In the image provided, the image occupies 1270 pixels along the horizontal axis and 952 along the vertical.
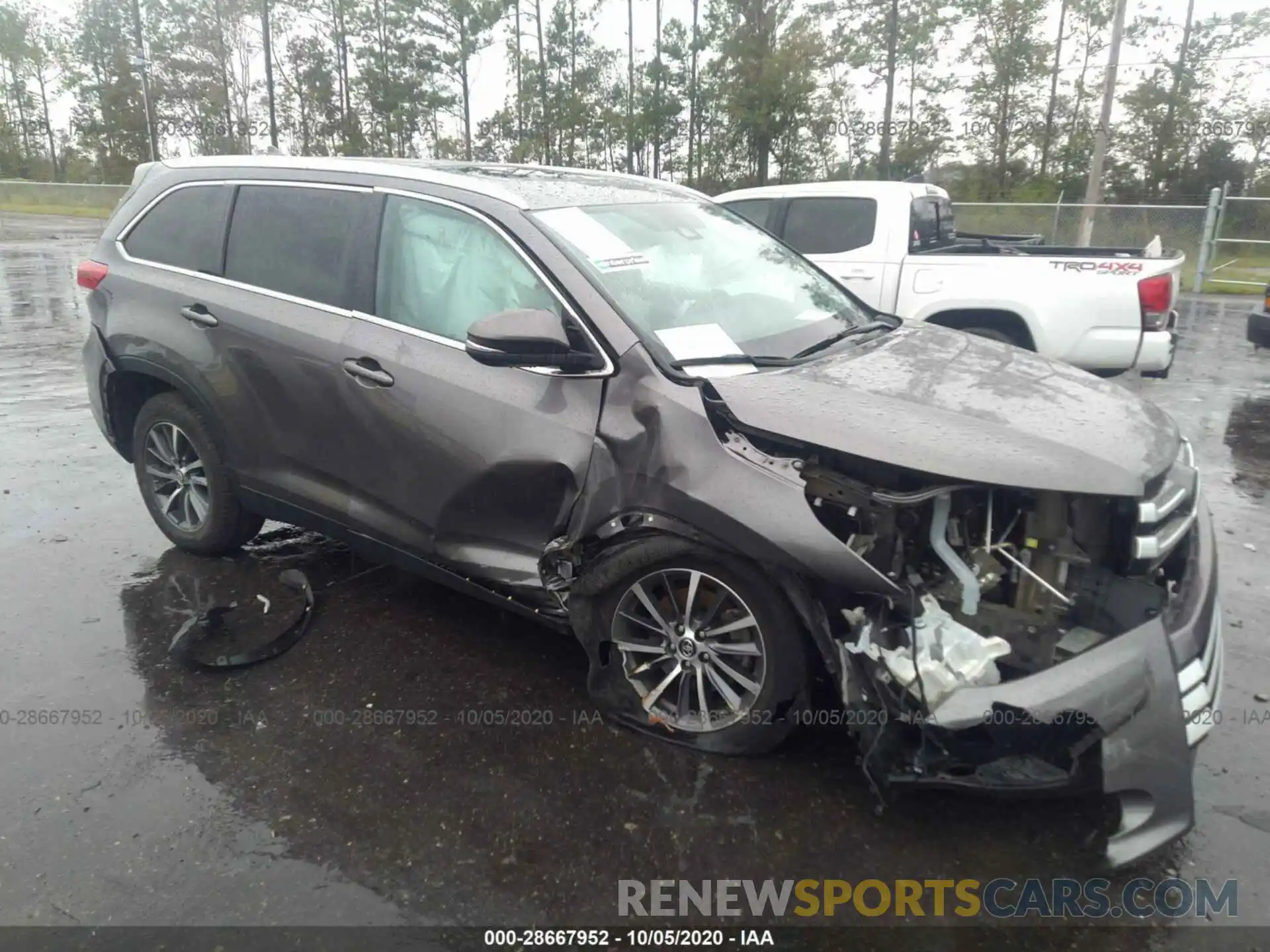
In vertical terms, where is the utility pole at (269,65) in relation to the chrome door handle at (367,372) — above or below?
above

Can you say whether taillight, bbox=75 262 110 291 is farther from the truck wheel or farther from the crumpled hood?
the crumpled hood

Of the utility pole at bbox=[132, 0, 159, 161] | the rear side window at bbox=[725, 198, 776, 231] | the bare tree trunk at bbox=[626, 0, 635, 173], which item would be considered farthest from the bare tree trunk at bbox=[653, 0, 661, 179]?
the rear side window at bbox=[725, 198, 776, 231]

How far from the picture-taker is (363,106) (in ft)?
140

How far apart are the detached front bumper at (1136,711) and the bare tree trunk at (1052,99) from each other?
106 feet

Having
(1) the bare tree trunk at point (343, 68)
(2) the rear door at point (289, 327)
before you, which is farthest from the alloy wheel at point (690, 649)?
(1) the bare tree trunk at point (343, 68)

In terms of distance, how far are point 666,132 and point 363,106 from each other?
1503 cm

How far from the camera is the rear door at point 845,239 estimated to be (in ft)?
Result: 24.8

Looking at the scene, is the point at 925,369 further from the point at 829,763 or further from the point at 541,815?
the point at 541,815

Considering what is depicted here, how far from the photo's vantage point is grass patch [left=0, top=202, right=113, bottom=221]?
34688 millimetres

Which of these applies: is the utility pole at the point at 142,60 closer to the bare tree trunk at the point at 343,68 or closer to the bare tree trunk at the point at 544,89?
the bare tree trunk at the point at 343,68

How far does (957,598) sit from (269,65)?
45.4m

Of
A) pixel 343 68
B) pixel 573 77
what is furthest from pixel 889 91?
pixel 343 68

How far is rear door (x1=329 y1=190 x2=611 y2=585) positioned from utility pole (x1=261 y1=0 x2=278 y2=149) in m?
42.4

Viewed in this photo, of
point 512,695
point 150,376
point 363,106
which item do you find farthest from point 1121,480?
point 363,106
